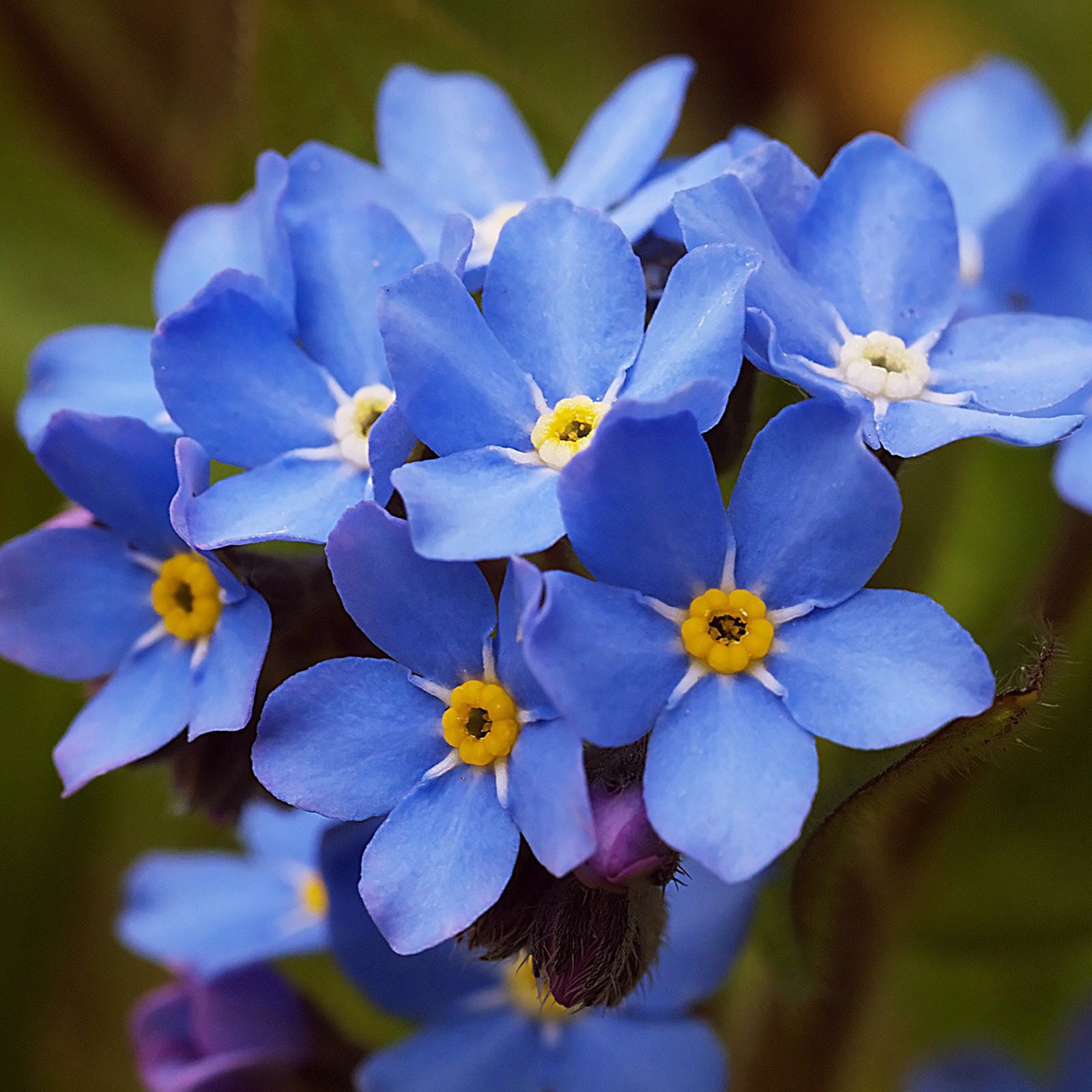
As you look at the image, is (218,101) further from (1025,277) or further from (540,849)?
(540,849)

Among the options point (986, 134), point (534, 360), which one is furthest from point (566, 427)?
point (986, 134)

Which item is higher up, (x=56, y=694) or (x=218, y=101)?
(x=218, y=101)

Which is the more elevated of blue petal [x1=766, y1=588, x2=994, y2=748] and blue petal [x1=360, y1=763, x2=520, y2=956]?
blue petal [x1=766, y1=588, x2=994, y2=748]

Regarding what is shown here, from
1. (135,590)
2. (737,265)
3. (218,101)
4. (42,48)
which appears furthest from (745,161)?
(42,48)

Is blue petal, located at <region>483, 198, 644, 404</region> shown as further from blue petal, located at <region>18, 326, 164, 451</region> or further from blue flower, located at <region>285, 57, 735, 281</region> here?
blue petal, located at <region>18, 326, 164, 451</region>

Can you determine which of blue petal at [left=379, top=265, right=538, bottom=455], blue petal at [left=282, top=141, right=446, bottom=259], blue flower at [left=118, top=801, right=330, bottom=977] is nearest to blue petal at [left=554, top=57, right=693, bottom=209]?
blue petal at [left=282, top=141, right=446, bottom=259]

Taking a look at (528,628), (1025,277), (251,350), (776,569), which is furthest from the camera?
(1025,277)

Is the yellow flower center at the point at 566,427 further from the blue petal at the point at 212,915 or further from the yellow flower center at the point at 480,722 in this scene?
the blue petal at the point at 212,915

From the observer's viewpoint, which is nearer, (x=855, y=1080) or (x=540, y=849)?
(x=540, y=849)
